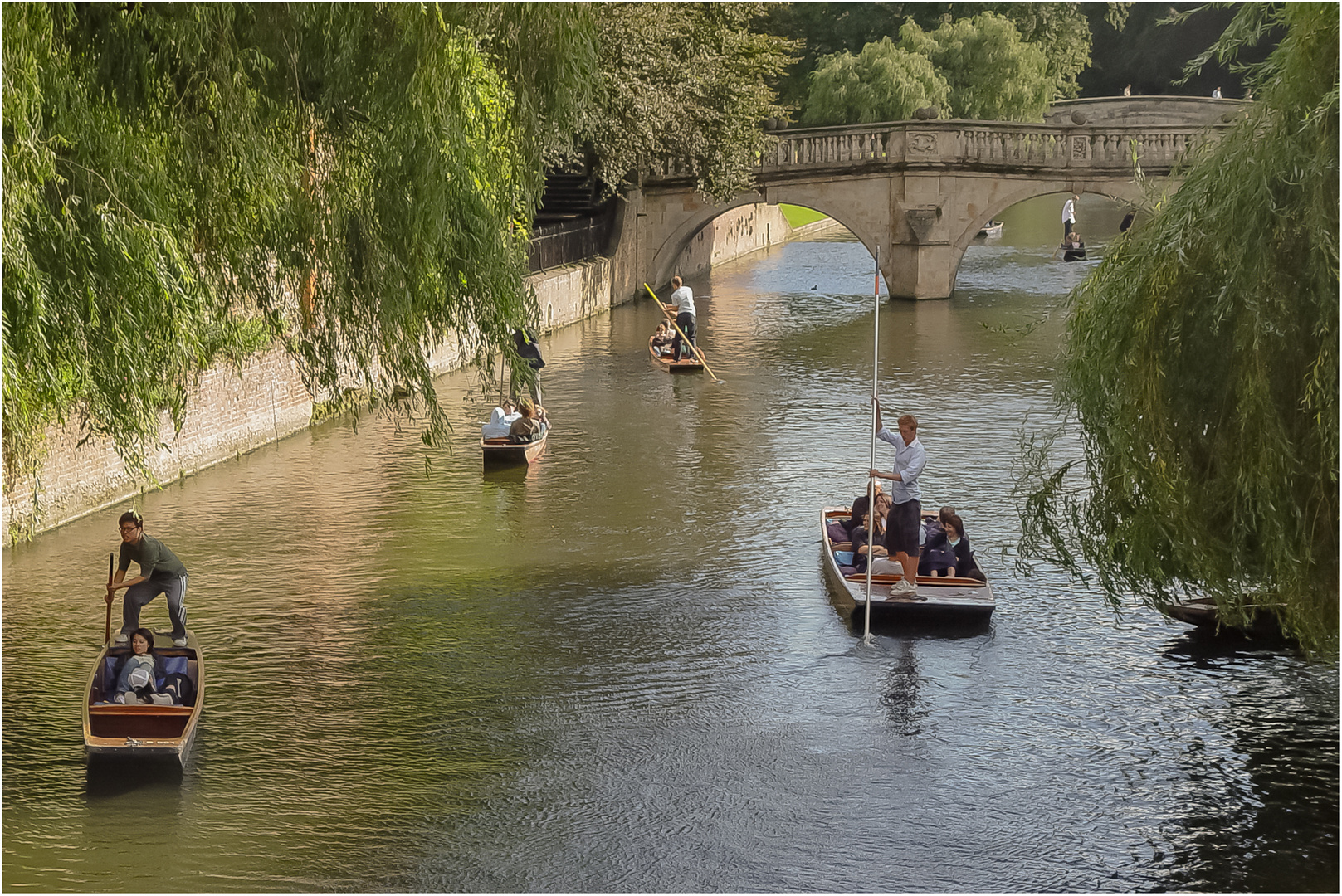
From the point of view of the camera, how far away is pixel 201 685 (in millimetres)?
9789

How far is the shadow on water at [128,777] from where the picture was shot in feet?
29.8

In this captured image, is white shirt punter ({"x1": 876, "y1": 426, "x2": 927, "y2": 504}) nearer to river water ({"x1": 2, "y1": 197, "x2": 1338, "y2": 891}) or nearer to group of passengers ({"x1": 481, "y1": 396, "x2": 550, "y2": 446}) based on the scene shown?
river water ({"x1": 2, "y1": 197, "x2": 1338, "y2": 891})

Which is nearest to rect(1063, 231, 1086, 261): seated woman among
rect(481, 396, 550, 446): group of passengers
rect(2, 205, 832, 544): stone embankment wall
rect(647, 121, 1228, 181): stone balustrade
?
rect(647, 121, 1228, 181): stone balustrade

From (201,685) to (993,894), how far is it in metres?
5.22

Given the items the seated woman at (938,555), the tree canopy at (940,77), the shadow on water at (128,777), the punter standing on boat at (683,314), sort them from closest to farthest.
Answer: the shadow on water at (128,777)
the seated woman at (938,555)
the punter standing on boat at (683,314)
the tree canopy at (940,77)

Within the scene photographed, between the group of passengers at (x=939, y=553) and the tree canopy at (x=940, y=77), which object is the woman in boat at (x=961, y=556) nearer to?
the group of passengers at (x=939, y=553)

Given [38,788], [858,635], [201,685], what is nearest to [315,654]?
[201,685]

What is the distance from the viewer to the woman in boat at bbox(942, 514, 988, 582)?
1267 cm

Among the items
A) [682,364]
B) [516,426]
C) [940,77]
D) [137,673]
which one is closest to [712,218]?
[682,364]

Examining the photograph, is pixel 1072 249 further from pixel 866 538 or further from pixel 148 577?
pixel 148 577

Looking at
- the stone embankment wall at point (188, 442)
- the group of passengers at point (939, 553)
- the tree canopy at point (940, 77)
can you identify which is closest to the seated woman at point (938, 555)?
the group of passengers at point (939, 553)

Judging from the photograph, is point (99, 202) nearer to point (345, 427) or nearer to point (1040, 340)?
point (345, 427)

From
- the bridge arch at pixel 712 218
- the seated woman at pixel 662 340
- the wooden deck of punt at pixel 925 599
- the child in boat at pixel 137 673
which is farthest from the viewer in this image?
the bridge arch at pixel 712 218

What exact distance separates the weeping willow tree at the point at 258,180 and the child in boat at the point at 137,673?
143 centimetres
